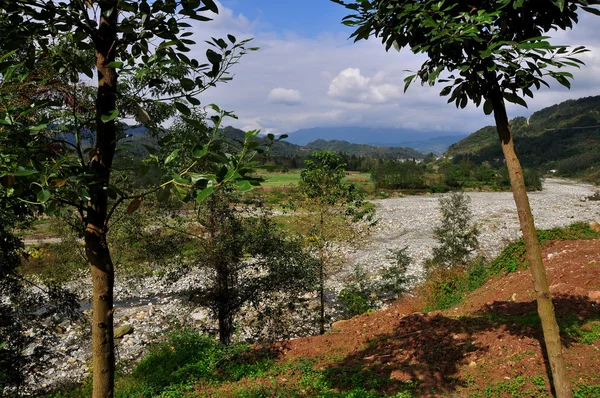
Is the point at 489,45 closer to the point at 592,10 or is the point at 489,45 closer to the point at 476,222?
the point at 592,10

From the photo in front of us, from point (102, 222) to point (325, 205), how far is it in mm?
9052

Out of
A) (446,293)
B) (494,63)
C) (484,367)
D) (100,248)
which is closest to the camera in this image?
(100,248)

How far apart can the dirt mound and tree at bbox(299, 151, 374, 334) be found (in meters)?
3.25

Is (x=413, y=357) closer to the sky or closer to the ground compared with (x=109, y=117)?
closer to the ground

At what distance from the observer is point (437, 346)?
5.23 meters

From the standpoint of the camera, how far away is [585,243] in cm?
965

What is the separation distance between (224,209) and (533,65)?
758 cm

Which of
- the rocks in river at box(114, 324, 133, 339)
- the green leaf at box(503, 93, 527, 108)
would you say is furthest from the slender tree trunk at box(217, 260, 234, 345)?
the green leaf at box(503, 93, 527, 108)

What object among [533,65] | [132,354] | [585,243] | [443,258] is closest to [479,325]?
[533,65]

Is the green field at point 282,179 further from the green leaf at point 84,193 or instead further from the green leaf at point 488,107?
the green leaf at point 488,107

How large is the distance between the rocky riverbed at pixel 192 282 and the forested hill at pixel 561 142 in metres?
54.2

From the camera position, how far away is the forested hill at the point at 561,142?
89500mm

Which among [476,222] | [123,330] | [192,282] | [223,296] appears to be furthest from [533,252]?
[476,222]

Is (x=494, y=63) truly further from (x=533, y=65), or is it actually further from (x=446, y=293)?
(x=446, y=293)
